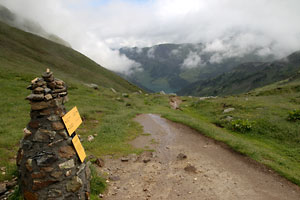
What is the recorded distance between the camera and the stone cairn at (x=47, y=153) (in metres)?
7.86

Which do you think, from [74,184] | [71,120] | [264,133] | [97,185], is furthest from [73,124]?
[264,133]

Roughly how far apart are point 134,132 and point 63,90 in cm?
1391

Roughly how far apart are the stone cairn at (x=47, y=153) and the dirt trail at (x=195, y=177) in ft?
10.6

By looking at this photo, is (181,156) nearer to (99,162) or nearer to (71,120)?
(99,162)

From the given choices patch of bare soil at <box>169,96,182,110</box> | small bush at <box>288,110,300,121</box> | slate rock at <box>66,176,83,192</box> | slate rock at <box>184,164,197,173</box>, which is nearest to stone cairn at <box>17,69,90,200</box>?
slate rock at <box>66,176,83,192</box>

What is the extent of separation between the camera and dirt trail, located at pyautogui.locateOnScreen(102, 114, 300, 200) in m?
10.6

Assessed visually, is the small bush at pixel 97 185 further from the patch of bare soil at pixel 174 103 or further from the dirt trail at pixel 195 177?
the patch of bare soil at pixel 174 103

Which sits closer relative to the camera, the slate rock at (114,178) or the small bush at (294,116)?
the slate rock at (114,178)

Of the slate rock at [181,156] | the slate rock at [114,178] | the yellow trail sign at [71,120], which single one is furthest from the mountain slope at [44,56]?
the yellow trail sign at [71,120]

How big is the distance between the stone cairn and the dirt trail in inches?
127

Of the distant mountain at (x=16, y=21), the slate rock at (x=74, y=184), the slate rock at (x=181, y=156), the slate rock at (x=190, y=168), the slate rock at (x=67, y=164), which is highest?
the distant mountain at (x=16, y=21)

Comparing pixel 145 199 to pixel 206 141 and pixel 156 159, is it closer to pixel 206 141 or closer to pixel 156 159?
pixel 156 159

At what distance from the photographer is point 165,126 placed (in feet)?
80.8

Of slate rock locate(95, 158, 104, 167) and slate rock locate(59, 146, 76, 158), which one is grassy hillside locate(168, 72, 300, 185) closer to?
slate rock locate(95, 158, 104, 167)
